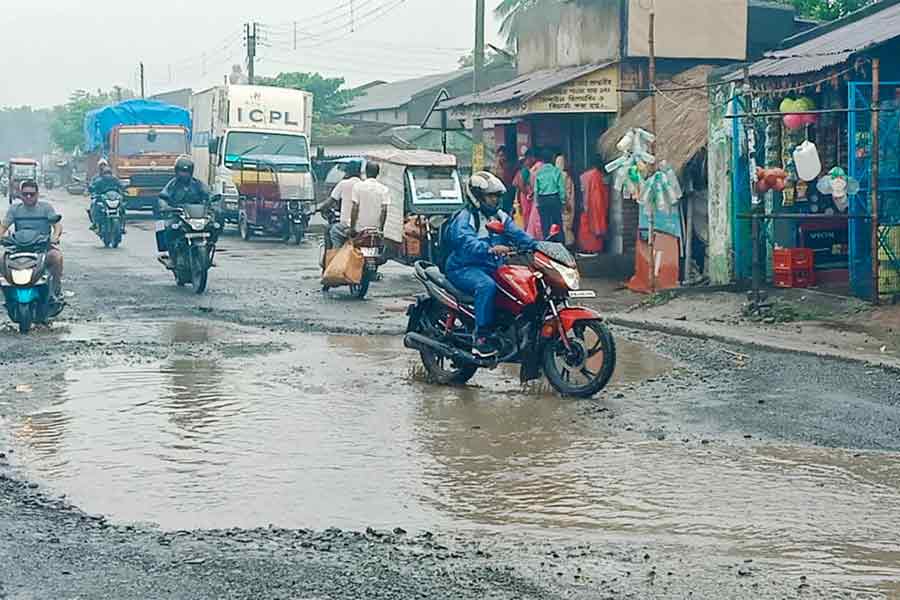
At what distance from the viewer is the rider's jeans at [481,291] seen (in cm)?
941

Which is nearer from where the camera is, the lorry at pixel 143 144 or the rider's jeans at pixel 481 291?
the rider's jeans at pixel 481 291

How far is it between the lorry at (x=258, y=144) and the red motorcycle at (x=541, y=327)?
17.3 meters

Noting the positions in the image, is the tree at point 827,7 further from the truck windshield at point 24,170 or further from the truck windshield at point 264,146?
the truck windshield at point 24,170

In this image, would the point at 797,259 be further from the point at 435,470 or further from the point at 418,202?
the point at 435,470

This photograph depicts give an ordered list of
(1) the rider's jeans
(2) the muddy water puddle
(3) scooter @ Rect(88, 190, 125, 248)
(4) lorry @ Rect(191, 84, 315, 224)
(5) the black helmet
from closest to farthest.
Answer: (2) the muddy water puddle
(1) the rider's jeans
(5) the black helmet
(3) scooter @ Rect(88, 190, 125, 248)
(4) lorry @ Rect(191, 84, 315, 224)

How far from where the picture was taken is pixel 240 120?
99.8 feet

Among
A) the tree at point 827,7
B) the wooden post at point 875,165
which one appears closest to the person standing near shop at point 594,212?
the tree at point 827,7

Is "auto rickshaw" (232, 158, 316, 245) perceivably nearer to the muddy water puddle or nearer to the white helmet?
the muddy water puddle

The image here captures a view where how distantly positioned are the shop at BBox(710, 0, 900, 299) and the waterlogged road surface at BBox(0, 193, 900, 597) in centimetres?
247

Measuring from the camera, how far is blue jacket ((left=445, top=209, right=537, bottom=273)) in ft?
30.5

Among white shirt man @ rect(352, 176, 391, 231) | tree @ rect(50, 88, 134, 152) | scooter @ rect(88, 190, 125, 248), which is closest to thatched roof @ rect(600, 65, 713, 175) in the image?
white shirt man @ rect(352, 176, 391, 231)

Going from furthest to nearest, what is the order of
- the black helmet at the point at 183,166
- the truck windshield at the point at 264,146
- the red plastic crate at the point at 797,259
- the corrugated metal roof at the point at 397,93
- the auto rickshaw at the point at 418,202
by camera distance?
the corrugated metal roof at the point at 397,93 → the truck windshield at the point at 264,146 → the auto rickshaw at the point at 418,202 → the black helmet at the point at 183,166 → the red plastic crate at the point at 797,259

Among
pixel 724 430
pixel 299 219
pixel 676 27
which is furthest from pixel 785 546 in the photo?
pixel 299 219

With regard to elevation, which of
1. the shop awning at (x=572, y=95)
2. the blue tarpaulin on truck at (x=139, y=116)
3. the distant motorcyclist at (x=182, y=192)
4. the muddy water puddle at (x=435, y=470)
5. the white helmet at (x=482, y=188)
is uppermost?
the blue tarpaulin on truck at (x=139, y=116)
